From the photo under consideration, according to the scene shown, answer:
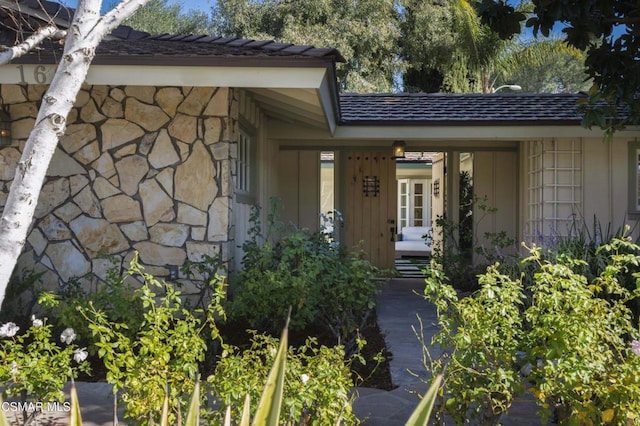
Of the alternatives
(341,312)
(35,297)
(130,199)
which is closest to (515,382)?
(341,312)

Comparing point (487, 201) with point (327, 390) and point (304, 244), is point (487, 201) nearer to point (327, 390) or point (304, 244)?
point (304, 244)

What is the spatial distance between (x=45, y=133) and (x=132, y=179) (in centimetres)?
354

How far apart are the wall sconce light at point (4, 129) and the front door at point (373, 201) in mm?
6926

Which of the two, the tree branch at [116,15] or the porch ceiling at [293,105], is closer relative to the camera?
the tree branch at [116,15]

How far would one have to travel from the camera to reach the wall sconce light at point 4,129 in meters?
6.44

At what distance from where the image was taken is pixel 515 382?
10.1 ft

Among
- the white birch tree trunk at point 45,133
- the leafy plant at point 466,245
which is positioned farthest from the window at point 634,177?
the white birch tree trunk at point 45,133

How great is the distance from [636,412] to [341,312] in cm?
328

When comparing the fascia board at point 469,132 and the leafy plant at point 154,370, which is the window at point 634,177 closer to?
the fascia board at point 469,132

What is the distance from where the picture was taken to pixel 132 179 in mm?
6441

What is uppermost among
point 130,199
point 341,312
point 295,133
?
point 295,133

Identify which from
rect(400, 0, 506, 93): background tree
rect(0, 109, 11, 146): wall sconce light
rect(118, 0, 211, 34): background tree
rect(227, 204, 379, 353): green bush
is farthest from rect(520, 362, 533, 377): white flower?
rect(118, 0, 211, 34): background tree

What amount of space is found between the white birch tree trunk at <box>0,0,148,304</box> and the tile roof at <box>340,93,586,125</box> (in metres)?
6.40

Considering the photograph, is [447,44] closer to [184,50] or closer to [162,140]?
[162,140]
